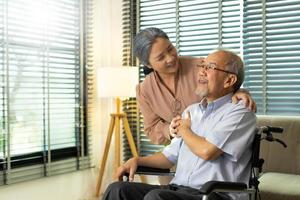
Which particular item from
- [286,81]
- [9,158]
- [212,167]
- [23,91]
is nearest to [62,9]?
[23,91]

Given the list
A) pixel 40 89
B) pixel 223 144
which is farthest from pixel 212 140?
→ pixel 40 89

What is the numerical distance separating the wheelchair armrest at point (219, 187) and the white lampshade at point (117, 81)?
2009mm

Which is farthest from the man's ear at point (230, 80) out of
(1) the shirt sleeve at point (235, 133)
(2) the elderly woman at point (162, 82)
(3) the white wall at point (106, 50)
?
(3) the white wall at point (106, 50)

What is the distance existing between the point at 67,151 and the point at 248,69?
1.76 meters

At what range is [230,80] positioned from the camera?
1.76 m

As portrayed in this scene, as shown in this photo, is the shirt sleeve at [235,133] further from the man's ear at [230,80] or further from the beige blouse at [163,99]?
the beige blouse at [163,99]

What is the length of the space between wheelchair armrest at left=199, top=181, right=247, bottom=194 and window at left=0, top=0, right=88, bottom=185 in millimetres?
2012

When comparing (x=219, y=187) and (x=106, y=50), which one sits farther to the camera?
(x=106, y=50)

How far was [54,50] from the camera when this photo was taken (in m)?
3.44

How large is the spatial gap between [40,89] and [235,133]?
6.86 feet

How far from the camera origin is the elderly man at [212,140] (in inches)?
64.1

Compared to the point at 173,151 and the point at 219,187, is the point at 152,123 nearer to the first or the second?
the point at 173,151

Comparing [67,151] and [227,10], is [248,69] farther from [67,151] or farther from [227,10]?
[67,151]

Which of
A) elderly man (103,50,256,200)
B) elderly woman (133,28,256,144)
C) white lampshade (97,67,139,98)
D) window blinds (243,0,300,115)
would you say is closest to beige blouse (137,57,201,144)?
elderly woman (133,28,256,144)
